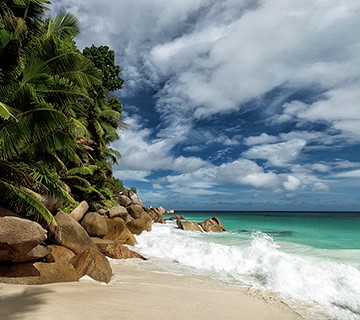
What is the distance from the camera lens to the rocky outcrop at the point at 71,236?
876cm

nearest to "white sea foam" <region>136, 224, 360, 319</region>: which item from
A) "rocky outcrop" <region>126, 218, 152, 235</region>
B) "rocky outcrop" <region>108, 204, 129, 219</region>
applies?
"rocky outcrop" <region>126, 218, 152, 235</region>

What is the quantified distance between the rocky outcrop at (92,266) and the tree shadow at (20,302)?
126cm

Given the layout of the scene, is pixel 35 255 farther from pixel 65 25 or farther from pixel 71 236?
pixel 65 25

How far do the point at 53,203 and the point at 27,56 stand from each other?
462 centimetres

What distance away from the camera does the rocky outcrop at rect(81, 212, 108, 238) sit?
41.2 feet

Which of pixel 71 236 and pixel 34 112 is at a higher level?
pixel 34 112

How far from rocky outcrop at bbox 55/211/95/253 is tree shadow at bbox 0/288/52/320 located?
10.4 ft

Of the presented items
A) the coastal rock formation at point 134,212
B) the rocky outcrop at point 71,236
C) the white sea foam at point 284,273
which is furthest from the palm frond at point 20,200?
the coastal rock formation at point 134,212

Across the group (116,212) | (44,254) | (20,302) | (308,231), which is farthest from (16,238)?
(308,231)

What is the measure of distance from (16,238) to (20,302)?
75.3 inches

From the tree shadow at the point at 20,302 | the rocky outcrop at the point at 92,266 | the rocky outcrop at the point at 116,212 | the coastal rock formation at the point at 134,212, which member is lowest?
the tree shadow at the point at 20,302

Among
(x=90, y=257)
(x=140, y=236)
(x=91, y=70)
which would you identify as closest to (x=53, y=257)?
(x=90, y=257)

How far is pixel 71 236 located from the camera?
9.06 m

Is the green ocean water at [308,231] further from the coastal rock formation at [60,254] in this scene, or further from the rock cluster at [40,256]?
the coastal rock formation at [60,254]
